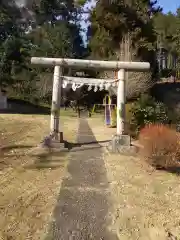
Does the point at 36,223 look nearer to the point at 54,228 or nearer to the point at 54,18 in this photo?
the point at 54,228

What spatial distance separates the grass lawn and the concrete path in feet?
0.52

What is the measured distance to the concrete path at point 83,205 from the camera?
4.57 metres

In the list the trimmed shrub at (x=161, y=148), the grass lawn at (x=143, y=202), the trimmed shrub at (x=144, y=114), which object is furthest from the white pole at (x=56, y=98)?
the trimmed shrub at (x=144, y=114)

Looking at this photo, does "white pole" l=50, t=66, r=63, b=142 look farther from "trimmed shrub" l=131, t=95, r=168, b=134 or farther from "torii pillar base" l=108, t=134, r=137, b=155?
"trimmed shrub" l=131, t=95, r=168, b=134

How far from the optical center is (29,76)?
32.7 metres

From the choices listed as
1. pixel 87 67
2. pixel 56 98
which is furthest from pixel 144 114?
pixel 56 98

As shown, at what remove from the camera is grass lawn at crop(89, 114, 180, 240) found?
4754mm

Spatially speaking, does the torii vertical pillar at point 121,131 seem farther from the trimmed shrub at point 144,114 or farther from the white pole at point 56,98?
the trimmed shrub at point 144,114

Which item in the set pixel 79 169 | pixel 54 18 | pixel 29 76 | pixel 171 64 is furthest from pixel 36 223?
pixel 171 64

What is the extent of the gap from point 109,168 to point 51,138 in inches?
111

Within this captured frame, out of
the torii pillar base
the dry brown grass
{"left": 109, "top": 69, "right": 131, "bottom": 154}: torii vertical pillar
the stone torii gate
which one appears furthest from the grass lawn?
the stone torii gate

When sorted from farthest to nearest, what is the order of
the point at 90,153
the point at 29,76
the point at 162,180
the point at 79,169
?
the point at 29,76 < the point at 90,153 < the point at 79,169 < the point at 162,180

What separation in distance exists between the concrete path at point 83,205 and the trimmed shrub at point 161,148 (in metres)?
1.10

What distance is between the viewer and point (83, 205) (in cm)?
562
